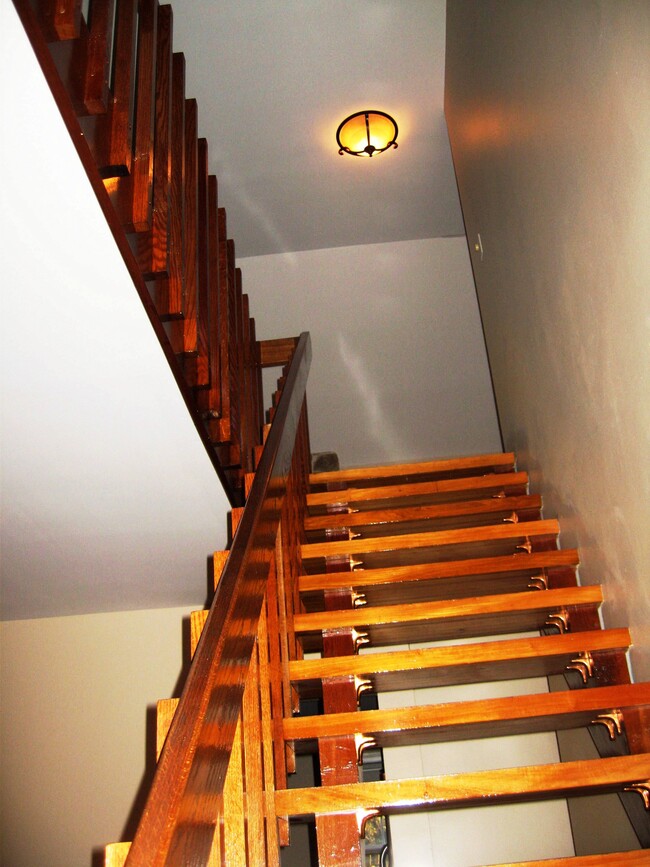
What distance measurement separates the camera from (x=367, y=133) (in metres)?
4.62

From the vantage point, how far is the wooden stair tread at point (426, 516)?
293cm

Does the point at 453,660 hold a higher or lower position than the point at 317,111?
lower

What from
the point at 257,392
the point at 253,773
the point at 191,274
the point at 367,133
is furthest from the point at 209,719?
the point at 367,133

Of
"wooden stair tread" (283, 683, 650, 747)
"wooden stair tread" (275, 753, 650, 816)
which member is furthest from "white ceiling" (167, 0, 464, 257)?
"wooden stair tread" (275, 753, 650, 816)

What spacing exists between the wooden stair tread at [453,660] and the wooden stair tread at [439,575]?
0.38m

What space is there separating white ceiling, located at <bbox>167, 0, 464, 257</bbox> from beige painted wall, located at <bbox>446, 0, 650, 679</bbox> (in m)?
0.83

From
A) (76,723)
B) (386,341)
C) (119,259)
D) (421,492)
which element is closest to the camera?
(119,259)

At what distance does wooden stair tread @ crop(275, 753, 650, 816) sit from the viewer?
1.63 metres

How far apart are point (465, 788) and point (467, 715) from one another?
10.2 inches

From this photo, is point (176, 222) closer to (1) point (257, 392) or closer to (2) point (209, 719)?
(1) point (257, 392)

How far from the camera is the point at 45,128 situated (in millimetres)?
1627

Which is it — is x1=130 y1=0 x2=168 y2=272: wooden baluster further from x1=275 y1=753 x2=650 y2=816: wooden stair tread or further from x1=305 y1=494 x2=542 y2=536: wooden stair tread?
x1=275 y1=753 x2=650 y2=816: wooden stair tread

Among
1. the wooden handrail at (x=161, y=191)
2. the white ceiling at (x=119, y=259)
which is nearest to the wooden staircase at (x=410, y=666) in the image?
the wooden handrail at (x=161, y=191)

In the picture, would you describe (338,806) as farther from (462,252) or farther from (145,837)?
(462,252)
